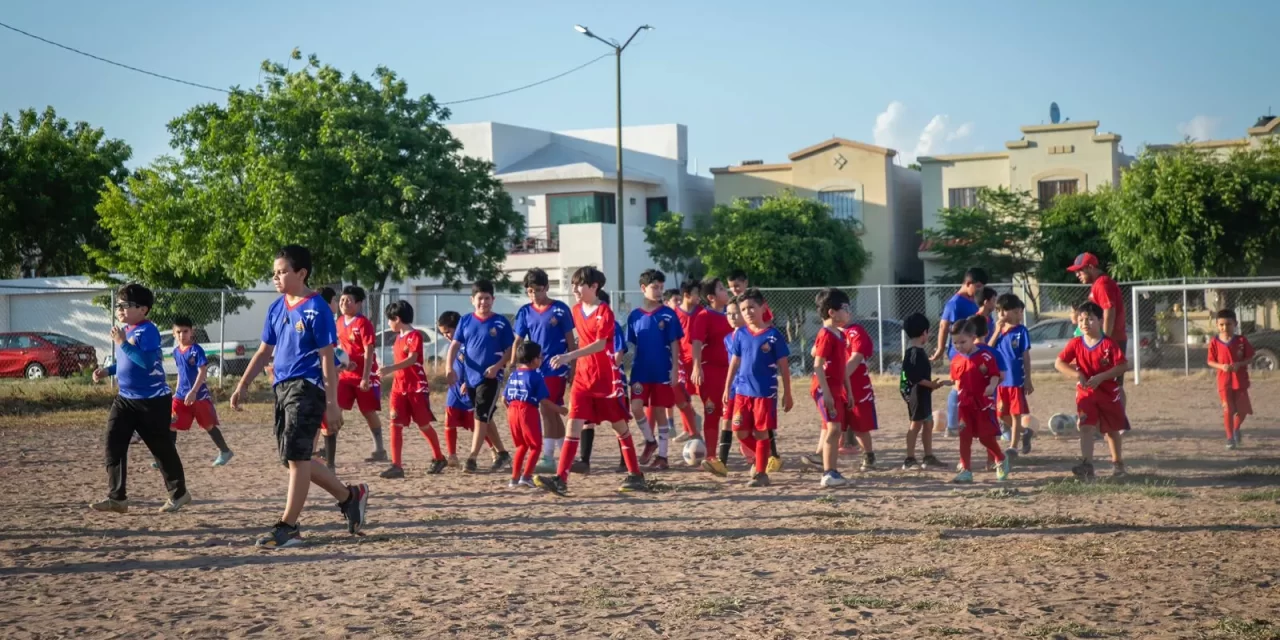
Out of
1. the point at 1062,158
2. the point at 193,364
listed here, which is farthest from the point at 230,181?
the point at 1062,158

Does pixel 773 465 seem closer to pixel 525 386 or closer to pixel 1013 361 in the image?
pixel 525 386

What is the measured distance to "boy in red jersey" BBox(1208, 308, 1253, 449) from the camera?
12367mm

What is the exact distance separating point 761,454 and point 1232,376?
5483 mm

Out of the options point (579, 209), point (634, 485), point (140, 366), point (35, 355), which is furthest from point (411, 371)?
point (579, 209)

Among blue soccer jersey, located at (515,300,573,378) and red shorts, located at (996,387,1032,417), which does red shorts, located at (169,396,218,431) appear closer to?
blue soccer jersey, located at (515,300,573,378)

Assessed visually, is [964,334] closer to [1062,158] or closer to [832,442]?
[832,442]

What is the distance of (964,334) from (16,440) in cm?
1182

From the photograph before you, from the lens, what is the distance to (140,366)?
8.79m

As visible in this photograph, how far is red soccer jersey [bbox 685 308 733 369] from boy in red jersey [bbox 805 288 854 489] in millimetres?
1473

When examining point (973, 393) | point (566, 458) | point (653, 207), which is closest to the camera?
point (566, 458)

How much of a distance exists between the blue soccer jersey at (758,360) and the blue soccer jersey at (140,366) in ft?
14.6

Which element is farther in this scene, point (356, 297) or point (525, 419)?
point (356, 297)

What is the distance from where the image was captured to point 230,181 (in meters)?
31.4

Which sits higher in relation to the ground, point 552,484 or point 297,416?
point 297,416
